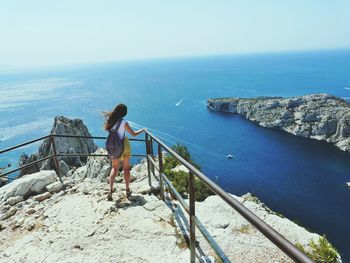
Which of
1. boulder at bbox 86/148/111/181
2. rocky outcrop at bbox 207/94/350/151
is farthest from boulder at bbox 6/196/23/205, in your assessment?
rocky outcrop at bbox 207/94/350/151

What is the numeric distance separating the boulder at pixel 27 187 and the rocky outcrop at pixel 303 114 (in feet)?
303

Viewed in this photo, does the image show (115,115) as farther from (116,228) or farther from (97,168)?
(97,168)

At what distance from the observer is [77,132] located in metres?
45.9

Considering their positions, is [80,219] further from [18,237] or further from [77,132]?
[77,132]

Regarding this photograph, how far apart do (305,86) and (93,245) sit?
614 ft

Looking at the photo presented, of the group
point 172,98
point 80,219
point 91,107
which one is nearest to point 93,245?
point 80,219

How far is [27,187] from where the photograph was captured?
7.50 m

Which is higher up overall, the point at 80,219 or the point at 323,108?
the point at 80,219

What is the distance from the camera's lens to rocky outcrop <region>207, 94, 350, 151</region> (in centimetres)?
9544

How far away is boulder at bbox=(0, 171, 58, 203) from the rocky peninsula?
25mm

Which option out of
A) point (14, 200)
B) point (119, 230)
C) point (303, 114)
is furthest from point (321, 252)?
point (303, 114)

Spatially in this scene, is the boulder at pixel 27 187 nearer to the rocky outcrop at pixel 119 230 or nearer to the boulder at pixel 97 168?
the rocky outcrop at pixel 119 230

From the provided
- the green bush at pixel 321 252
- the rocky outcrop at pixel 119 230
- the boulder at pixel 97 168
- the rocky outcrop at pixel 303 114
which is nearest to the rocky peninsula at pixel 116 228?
the rocky outcrop at pixel 119 230

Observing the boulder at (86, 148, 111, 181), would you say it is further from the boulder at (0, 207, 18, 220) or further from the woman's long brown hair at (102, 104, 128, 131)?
the woman's long brown hair at (102, 104, 128, 131)
